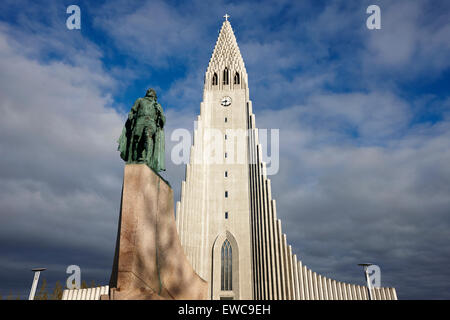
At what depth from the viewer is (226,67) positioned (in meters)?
34.7

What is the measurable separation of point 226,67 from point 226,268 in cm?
2166

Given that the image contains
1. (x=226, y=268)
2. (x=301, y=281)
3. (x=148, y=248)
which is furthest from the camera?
(x=226, y=268)

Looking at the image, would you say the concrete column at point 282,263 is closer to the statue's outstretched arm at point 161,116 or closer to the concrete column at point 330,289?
the concrete column at point 330,289

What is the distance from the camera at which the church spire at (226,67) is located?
33.2 m

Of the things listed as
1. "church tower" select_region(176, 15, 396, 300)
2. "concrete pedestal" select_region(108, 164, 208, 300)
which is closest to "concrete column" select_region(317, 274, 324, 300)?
"church tower" select_region(176, 15, 396, 300)

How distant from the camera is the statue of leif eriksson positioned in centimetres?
858

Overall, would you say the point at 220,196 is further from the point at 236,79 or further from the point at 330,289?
the point at 236,79

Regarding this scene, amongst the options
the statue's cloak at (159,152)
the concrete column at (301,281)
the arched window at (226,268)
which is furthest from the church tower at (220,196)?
the statue's cloak at (159,152)

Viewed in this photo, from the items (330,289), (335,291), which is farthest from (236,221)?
(335,291)
